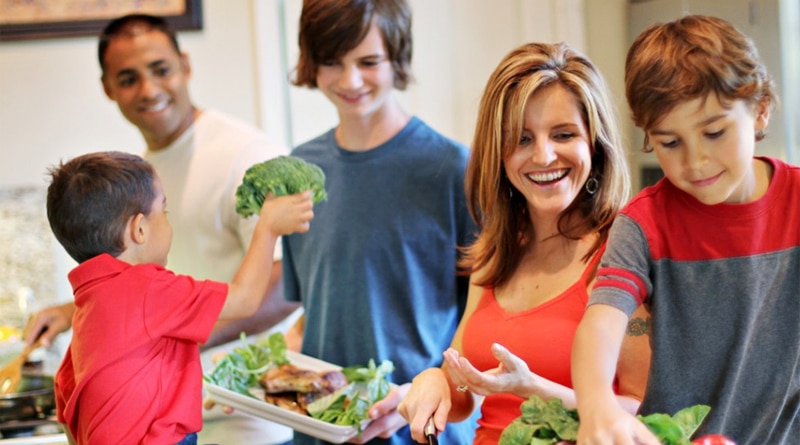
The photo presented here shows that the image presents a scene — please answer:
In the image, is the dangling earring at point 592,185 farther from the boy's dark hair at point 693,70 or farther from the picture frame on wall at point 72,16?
the picture frame on wall at point 72,16

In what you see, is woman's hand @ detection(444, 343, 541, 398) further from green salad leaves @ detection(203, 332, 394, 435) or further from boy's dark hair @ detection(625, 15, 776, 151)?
green salad leaves @ detection(203, 332, 394, 435)

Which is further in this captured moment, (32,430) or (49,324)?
(32,430)

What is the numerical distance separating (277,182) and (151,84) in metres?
0.75

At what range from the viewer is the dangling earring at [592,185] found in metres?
1.57

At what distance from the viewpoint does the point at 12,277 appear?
3125 mm

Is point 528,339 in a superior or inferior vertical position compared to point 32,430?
superior

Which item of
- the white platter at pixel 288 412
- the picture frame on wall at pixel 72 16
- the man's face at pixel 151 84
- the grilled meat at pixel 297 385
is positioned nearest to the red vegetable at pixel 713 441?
the white platter at pixel 288 412

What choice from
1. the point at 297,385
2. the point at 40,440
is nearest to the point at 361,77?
the point at 297,385

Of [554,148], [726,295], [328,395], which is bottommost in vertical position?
[328,395]

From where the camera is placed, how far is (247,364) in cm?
205

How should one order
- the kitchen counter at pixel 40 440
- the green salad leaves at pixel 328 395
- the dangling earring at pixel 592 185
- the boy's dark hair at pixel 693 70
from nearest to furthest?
the boy's dark hair at pixel 693 70 → the dangling earring at pixel 592 185 → the green salad leaves at pixel 328 395 → the kitchen counter at pixel 40 440

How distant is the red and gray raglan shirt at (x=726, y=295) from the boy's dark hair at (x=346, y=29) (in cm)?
82

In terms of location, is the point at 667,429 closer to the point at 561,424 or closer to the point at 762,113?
the point at 561,424

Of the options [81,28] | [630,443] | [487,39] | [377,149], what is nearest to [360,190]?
[377,149]
